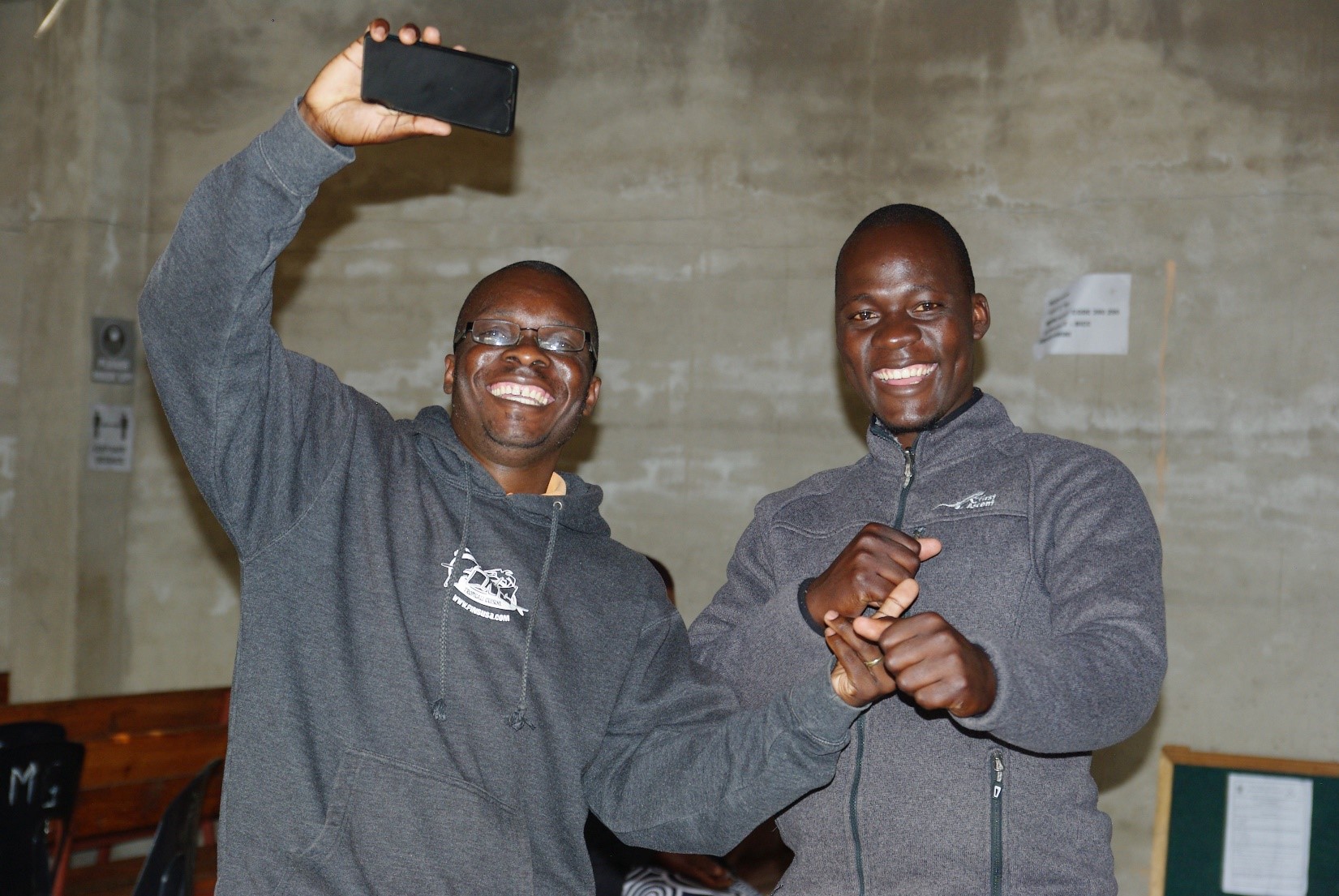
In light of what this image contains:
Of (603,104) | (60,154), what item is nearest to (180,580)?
(60,154)

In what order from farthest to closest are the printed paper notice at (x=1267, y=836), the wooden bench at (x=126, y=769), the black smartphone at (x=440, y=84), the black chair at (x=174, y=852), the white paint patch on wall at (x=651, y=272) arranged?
the white paint patch on wall at (x=651, y=272), the wooden bench at (x=126, y=769), the printed paper notice at (x=1267, y=836), the black chair at (x=174, y=852), the black smartphone at (x=440, y=84)

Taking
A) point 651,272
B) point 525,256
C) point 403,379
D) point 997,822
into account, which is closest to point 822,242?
point 651,272

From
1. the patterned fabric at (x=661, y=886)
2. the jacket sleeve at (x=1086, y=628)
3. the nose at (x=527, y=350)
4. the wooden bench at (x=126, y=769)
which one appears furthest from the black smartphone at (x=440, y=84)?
the wooden bench at (x=126, y=769)

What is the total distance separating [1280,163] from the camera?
3.95 m

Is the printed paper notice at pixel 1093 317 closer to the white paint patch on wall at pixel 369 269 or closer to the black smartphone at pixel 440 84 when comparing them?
the white paint patch on wall at pixel 369 269

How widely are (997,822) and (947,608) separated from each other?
29 cm

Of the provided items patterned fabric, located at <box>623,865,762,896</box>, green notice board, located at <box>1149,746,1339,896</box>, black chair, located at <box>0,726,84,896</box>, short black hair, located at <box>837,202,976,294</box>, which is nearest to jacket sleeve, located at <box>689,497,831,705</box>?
short black hair, located at <box>837,202,976,294</box>

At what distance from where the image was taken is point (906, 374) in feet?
5.90

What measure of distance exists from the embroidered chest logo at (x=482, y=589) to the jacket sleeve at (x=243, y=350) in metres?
0.25

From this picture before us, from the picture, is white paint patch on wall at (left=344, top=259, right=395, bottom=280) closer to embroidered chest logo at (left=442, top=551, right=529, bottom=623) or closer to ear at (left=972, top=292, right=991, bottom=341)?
embroidered chest logo at (left=442, top=551, right=529, bottom=623)

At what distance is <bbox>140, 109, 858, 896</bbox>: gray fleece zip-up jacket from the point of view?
1539mm

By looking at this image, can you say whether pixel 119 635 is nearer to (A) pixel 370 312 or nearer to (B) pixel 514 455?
(A) pixel 370 312

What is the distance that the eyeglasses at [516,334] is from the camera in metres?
1.93

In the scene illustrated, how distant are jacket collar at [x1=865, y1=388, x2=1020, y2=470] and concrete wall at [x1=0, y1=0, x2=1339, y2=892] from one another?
2395mm
